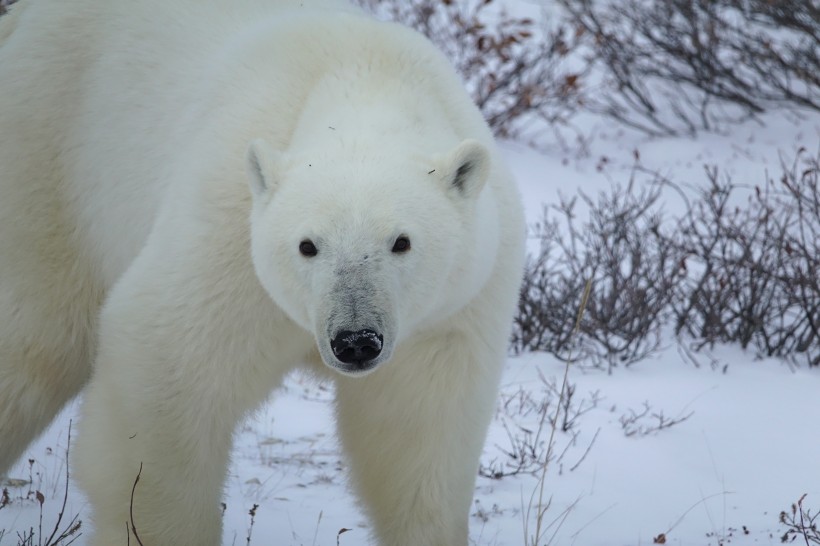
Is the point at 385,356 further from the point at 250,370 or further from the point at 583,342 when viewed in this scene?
the point at 583,342

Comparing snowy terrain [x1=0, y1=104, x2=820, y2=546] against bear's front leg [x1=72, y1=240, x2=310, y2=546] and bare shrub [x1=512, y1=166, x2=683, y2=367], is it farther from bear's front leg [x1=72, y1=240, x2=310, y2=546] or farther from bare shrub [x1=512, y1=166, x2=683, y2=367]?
bear's front leg [x1=72, y1=240, x2=310, y2=546]

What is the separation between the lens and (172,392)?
2.36m

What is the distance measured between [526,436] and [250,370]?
1.80 m

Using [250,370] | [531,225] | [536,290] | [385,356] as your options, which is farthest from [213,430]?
[531,225]

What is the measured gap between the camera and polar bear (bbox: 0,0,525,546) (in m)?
2.18

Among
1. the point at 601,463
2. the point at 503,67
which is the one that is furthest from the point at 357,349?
the point at 503,67

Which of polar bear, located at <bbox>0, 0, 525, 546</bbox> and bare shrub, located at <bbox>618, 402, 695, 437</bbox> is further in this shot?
bare shrub, located at <bbox>618, 402, 695, 437</bbox>

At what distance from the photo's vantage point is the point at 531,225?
659 centimetres

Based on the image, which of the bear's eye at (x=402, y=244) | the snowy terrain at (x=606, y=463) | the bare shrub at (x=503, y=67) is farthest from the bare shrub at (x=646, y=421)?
the bare shrub at (x=503, y=67)

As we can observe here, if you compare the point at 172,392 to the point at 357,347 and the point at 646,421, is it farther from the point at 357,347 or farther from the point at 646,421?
the point at 646,421

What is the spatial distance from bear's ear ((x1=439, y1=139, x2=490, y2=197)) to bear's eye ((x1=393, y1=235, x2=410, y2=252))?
168 millimetres

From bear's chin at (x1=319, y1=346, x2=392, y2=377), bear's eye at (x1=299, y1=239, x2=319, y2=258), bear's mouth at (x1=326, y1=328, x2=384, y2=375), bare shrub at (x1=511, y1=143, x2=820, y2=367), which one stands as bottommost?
bare shrub at (x1=511, y1=143, x2=820, y2=367)

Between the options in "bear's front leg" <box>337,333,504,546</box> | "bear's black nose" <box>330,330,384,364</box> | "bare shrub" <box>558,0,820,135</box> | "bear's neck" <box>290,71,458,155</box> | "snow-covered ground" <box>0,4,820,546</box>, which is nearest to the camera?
"bear's black nose" <box>330,330,384,364</box>

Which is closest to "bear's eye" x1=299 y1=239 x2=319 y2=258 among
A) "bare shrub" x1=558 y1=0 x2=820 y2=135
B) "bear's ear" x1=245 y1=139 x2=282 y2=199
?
"bear's ear" x1=245 y1=139 x2=282 y2=199
